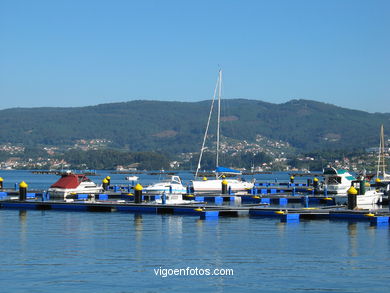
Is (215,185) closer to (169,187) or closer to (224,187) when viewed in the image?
(224,187)

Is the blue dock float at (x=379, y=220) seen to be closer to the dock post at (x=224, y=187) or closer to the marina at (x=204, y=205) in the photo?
the marina at (x=204, y=205)

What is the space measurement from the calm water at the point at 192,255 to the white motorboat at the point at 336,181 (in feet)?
97.8

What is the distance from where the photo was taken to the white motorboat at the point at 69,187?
239 ft

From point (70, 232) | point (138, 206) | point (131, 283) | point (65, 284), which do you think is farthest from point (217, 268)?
point (138, 206)

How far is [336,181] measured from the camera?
79562 mm

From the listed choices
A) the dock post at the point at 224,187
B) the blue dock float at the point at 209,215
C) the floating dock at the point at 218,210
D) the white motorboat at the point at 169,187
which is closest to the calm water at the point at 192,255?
the blue dock float at the point at 209,215

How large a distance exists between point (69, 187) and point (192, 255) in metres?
41.1

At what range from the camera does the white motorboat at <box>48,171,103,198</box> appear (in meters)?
72.9

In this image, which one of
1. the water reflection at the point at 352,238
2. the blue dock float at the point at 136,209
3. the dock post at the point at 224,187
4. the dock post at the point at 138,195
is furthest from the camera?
the dock post at the point at 224,187

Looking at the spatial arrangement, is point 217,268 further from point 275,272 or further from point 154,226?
point 154,226

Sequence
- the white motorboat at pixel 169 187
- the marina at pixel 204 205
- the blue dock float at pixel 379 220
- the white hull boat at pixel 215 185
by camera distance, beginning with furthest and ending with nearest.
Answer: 1. the white hull boat at pixel 215 185
2. the white motorboat at pixel 169 187
3. the marina at pixel 204 205
4. the blue dock float at pixel 379 220

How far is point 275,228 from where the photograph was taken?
4494 centimetres

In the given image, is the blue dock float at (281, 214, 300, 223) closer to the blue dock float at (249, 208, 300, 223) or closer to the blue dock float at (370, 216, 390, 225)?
the blue dock float at (249, 208, 300, 223)

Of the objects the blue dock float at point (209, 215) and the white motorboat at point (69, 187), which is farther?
the white motorboat at point (69, 187)
